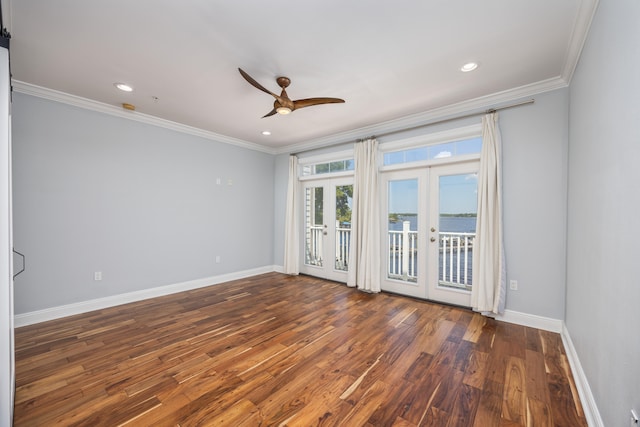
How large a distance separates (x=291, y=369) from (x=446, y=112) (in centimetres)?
376

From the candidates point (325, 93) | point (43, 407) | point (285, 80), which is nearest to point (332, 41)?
point (285, 80)

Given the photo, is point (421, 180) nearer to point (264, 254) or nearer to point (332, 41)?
point (332, 41)

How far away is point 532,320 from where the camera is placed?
3074 millimetres

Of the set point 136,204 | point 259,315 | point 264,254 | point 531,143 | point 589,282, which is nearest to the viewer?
Answer: point 589,282

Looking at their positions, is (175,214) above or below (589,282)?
above

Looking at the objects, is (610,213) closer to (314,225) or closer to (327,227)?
(327,227)

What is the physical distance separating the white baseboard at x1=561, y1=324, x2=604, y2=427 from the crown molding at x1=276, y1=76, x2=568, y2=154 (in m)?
2.72

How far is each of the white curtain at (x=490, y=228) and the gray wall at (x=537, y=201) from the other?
0.12m

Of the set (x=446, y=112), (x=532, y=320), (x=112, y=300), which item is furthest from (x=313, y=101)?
(x=112, y=300)

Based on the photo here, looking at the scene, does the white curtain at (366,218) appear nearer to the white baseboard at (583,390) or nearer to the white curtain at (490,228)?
the white curtain at (490,228)

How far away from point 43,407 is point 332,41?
354 cm

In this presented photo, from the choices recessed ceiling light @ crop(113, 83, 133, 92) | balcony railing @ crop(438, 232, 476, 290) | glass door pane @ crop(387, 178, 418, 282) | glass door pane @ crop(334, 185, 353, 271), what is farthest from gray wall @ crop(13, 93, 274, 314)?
balcony railing @ crop(438, 232, 476, 290)

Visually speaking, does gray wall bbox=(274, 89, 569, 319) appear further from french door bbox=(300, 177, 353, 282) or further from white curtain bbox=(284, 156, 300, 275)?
white curtain bbox=(284, 156, 300, 275)

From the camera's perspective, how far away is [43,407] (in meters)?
1.80
